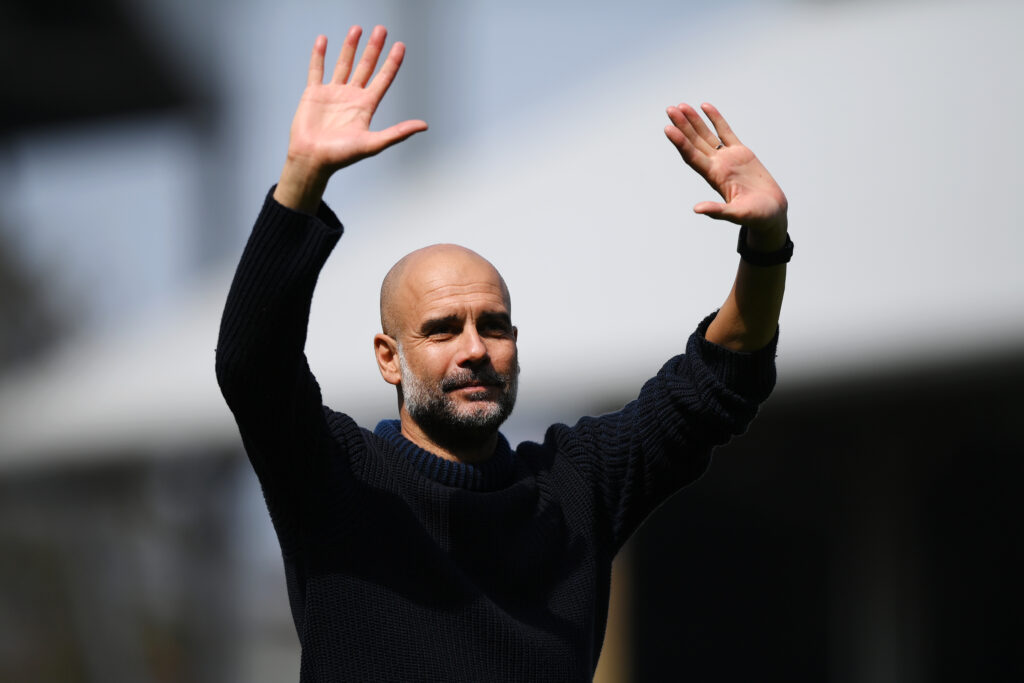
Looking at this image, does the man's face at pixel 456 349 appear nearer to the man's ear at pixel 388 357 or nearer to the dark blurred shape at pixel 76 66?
the man's ear at pixel 388 357

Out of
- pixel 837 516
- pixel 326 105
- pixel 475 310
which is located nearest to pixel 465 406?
pixel 475 310

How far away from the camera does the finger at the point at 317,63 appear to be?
5.96 feet

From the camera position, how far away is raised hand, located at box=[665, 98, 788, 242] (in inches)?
78.7

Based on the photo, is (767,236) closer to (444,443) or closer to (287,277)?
(444,443)

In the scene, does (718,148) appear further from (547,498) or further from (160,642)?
(160,642)

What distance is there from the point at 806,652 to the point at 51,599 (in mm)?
5414

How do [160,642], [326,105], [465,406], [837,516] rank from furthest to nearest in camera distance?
1. [160,642]
2. [837,516]
3. [465,406]
4. [326,105]

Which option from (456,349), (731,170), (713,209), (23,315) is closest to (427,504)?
(456,349)

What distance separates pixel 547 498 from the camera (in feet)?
6.81

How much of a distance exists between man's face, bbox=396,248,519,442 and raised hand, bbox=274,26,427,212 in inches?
12.9

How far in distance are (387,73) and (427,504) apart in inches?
26.3

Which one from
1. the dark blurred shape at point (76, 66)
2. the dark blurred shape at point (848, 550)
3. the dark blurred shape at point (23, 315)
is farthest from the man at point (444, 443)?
the dark blurred shape at point (23, 315)

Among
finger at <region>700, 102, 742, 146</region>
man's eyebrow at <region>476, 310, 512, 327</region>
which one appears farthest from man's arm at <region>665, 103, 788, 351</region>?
man's eyebrow at <region>476, 310, 512, 327</region>

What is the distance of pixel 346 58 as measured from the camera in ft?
6.09
